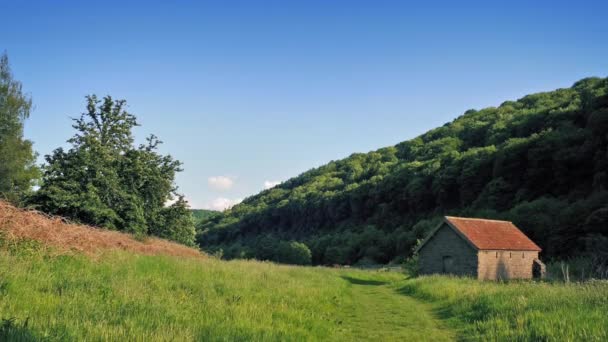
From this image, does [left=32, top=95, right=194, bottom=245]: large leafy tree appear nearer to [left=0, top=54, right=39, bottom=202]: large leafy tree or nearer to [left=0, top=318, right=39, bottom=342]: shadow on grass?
[left=0, top=54, right=39, bottom=202]: large leafy tree

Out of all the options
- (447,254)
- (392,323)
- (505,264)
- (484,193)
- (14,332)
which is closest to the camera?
(14,332)

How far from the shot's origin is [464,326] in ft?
41.5

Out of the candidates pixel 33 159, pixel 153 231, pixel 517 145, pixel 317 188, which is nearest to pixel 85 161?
pixel 153 231

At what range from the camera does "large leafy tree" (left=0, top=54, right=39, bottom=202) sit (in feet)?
153

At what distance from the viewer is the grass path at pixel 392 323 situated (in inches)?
454

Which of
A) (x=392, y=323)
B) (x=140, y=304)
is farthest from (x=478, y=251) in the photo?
(x=140, y=304)

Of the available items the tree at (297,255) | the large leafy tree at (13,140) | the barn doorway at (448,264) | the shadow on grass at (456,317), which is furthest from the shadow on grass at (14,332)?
the tree at (297,255)

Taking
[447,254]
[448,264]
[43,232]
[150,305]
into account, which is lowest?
[448,264]

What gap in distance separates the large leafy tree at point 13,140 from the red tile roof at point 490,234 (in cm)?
4315

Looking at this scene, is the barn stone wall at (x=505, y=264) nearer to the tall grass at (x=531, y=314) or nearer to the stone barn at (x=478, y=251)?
the stone barn at (x=478, y=251)

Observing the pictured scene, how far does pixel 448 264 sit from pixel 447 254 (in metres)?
0.78

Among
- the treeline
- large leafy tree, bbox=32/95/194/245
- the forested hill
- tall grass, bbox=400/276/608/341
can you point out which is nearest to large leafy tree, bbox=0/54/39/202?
the treeline

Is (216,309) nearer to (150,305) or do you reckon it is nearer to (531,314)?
(150,305)

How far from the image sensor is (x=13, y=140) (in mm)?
48094
